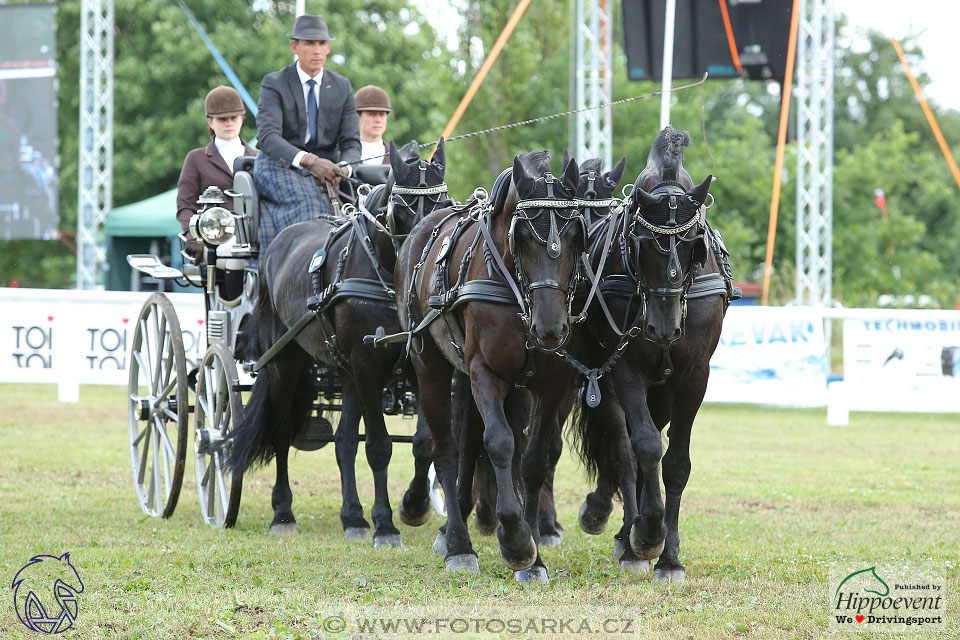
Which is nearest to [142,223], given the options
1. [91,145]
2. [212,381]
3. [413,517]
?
[91,145]

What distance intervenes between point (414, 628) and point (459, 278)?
1.64m

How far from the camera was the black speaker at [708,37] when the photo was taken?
18.1 m

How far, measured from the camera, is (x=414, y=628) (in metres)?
4.70

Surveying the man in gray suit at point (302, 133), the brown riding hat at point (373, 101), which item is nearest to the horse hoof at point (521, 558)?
the man in gray suit at point (302, 133)

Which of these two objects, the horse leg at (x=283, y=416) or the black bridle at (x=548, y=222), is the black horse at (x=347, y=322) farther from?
the black bridle at (x=548, y=222)

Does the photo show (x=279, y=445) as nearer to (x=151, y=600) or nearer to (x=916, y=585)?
(x=151, y=600)

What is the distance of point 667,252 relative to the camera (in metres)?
5.32

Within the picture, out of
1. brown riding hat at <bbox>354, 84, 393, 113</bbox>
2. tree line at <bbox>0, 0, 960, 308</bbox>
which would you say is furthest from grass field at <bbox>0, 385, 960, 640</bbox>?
tree line at <bbox>0, 0, 960, 308</bbox>

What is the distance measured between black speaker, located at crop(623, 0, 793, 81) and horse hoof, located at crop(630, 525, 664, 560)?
13.2 meters

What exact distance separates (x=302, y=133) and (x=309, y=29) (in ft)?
2.09

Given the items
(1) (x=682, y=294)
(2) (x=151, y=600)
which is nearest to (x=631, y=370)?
(1) (x=682, y=294)

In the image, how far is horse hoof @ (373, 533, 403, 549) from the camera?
678 centimetres

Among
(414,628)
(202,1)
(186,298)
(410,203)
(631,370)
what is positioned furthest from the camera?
(202,1)

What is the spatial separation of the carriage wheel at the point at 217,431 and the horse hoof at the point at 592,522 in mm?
1910
